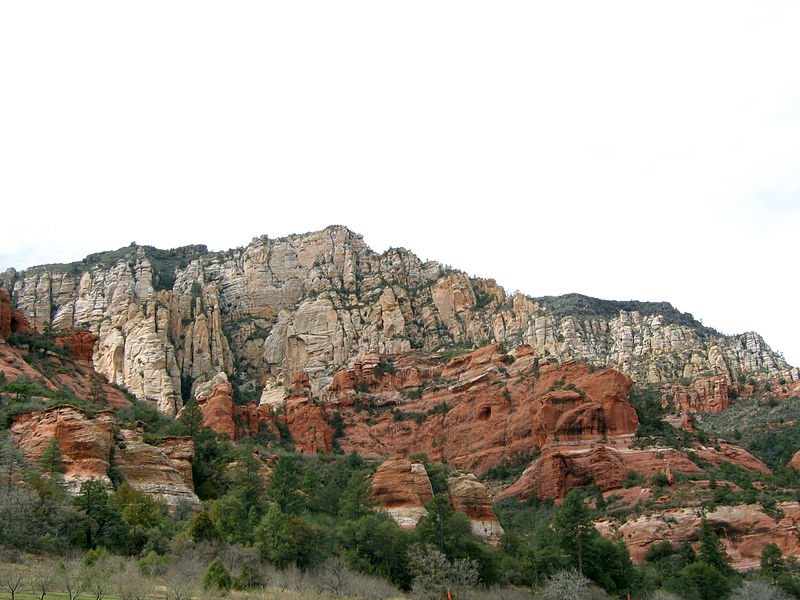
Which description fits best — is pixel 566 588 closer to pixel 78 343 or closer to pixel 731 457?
pixel 731 457

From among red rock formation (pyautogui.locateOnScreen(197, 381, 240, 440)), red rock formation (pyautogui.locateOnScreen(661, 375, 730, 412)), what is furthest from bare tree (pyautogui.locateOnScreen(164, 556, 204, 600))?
red rock formation (pyautogui.locateOnScreen(661, 375, 730, 412))

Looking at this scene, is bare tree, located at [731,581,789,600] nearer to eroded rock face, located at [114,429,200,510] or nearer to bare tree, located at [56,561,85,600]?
eroded rock face, located at [114,429,200,510]

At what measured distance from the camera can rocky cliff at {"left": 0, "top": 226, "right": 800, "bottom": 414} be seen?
425 ft

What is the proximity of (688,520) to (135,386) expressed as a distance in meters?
Answer: 83.3

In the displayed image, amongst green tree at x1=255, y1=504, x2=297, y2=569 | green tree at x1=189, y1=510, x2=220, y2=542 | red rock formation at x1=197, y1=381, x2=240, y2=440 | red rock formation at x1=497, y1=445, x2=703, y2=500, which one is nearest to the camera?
green tree at x1=189, y1=510, x2=220, y2=542

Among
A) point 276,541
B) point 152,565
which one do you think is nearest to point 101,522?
point 152,565

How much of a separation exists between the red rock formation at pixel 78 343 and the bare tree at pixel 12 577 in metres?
49.7

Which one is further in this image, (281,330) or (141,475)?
(281,330)

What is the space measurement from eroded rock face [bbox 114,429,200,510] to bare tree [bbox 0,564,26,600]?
59.2ft

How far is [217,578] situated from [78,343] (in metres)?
52.3

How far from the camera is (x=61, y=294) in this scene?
150625mm

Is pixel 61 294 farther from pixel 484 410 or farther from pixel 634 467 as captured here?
pixel 634 467

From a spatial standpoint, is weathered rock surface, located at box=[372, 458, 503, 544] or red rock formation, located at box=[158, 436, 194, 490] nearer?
red rock formation, located at box=[158, 436, 194, 490]

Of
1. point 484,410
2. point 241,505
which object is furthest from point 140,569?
point 484,410
